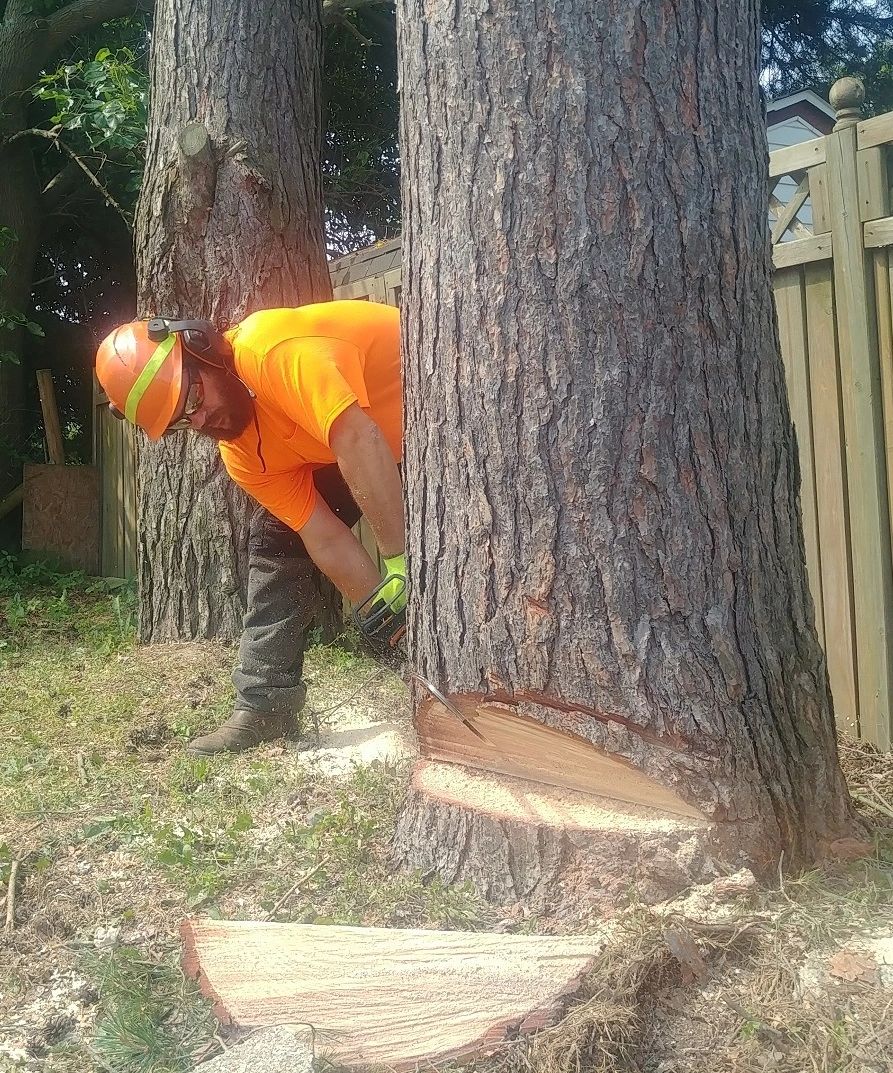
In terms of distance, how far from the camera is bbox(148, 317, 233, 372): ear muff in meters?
→ 3.03

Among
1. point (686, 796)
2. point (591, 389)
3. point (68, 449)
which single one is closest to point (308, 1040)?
point (686, 796)

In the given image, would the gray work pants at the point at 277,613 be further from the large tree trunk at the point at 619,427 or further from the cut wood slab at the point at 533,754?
the large tree trunk at the point at 619,427

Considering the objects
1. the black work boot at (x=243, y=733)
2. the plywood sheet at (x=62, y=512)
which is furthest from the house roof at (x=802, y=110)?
the black work boot at (x=243, y=733)

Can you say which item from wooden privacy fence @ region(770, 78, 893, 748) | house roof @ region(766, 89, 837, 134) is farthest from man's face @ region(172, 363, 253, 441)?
house roof @ region(766, 89, 837, 134)

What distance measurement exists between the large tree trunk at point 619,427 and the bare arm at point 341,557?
3.95ft

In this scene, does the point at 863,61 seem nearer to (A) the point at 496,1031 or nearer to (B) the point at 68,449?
(B) the point at 68,449

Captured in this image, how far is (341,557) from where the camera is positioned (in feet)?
10.7

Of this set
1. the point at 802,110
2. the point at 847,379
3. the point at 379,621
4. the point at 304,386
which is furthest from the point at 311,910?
the point at 802,110

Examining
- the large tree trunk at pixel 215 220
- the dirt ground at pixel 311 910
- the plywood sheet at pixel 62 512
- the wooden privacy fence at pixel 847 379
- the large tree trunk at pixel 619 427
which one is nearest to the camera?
the dirt ground at pixel 311 910

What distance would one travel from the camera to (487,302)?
78.9 inches

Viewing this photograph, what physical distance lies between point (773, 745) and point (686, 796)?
23cm

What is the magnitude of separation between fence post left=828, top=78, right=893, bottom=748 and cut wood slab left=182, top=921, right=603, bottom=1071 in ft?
5.42

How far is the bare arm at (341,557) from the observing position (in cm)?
326

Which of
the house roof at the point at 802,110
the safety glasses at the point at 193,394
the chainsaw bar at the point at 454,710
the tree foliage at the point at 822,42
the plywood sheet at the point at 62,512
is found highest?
the tree foliage at the point at 822,42
